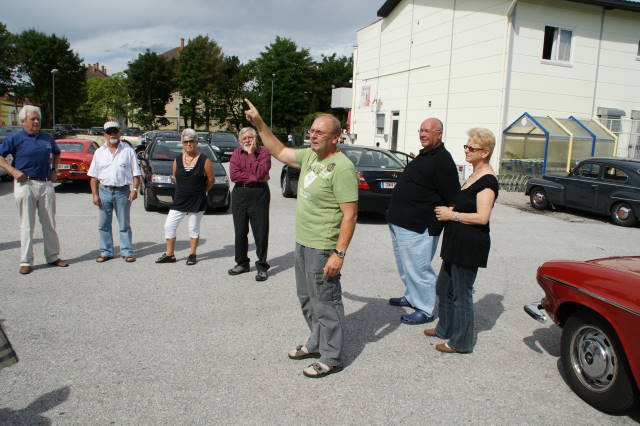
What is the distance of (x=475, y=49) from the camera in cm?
1947

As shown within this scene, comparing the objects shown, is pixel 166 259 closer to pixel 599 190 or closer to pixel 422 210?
pixel 422 210

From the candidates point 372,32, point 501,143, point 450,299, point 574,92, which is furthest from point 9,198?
point 372,32

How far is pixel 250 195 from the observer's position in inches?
240

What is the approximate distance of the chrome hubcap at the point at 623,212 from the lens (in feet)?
35.8

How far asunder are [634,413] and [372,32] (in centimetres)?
2820

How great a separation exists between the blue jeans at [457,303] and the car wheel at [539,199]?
33.5 ft

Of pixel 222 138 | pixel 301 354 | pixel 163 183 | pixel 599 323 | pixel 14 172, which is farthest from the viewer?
pixel 222 138

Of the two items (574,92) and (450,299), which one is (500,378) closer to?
(450,299)

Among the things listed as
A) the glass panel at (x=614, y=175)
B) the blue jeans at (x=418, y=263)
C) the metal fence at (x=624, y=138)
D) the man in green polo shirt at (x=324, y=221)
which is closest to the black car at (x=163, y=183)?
the blue jeans at (x=418, y=263)

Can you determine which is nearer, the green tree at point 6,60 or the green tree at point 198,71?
the green tree at point 6,60

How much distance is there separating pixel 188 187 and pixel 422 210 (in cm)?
341

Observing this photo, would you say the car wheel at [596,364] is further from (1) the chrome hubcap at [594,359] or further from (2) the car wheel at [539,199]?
(2) the car wheel at [539,199]

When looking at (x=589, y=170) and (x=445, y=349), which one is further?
(x=589, y=170)

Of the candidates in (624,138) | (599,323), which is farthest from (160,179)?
(624,138)
